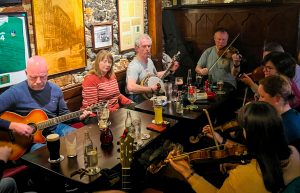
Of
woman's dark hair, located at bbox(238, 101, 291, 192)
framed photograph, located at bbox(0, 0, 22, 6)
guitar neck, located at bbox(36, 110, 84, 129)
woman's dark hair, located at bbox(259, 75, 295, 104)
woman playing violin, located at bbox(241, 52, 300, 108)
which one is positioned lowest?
guitar neck, located at bbox(36, 110, 84, 129)

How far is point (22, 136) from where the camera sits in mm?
2809

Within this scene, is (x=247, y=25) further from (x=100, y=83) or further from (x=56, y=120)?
(x=56, y=120)

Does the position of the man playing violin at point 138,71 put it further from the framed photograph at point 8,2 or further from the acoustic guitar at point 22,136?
the framed photograph at point 8,2

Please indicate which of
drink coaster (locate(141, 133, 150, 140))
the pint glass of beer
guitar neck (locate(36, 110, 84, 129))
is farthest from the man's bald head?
drink coaster (locate(141, 133, 150, 140))

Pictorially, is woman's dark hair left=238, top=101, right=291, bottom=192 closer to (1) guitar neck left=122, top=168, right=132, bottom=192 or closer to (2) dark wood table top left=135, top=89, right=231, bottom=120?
(1) guitar neck left=122, top=168, right=132, bottom=192

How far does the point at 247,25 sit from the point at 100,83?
2.80 meters

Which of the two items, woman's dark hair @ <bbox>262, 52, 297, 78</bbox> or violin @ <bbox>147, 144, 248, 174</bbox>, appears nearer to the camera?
violin @ <bbox>147, 144, 248, 174</bbox>

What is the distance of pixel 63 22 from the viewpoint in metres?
3.76

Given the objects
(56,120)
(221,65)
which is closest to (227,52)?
(221,65)

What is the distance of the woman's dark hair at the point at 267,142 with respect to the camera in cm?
164

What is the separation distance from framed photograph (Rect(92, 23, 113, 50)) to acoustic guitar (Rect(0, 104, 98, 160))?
152cm

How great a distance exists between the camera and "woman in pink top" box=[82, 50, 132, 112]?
377 cm

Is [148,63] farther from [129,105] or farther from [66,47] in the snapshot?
[66,47]

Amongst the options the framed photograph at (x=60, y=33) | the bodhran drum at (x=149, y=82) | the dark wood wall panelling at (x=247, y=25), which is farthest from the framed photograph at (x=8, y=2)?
the dark wood wall panelling at (x=247, y=25)
